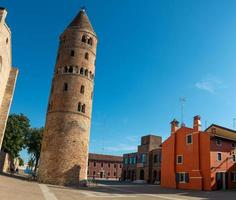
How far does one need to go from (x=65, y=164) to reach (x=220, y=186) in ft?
67.7

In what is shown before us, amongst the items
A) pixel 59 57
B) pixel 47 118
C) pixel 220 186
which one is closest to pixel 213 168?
pixel 220 186

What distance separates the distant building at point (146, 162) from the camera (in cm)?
6194

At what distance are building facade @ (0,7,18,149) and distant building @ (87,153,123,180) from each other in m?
58.2

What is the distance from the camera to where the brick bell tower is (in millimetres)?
34188

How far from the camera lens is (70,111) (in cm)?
3606

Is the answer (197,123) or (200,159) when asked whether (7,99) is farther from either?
(200,159)

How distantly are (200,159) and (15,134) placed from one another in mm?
37130

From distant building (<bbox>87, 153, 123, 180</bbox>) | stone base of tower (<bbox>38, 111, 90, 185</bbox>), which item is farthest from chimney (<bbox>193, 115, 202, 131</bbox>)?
distant building (<bbox>87, 153, 123, 180</bbox>)

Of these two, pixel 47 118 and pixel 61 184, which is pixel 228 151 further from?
pixel 47 118

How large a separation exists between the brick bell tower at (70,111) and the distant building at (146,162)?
29.7 metres

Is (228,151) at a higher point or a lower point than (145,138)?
lower

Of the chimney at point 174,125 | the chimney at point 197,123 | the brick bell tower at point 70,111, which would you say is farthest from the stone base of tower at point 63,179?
the chimney at point 197,123

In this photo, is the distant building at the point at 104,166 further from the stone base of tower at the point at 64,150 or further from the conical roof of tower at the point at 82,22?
the conical roof of tower at the point at 82,22

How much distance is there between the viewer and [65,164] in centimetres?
3403
